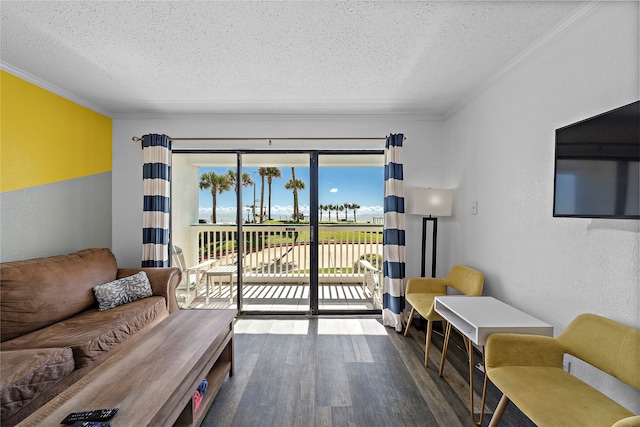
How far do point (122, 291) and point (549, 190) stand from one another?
145 inches

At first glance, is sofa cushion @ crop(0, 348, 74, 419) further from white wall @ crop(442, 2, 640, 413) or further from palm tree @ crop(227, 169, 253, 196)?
white wall @ crop(442, 2, 640, 413)

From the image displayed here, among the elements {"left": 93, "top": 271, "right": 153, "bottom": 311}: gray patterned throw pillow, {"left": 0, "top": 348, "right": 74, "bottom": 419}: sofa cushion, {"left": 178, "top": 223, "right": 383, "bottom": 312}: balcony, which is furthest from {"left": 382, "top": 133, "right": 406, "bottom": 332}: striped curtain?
{"left": 0, "top": 348, "right": 74, "bottom": 419}: sofa cushion

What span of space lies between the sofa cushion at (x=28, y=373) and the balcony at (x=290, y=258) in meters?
2.43

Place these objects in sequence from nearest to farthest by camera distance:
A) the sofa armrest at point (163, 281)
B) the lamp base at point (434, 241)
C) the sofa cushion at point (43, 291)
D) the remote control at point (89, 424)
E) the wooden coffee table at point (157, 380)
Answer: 1. the remote control at point (89, 424)
2. the wooden coffee table at point (157, 380)
3. the sofa cushion at point (43, 291)
4. the sofa armrest at point (163, 281)
5. the lamp base at point (434, 241)

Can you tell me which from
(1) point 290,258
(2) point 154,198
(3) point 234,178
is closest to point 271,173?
(3) point 234,178

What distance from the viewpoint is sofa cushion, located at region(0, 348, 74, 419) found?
4.90 feet

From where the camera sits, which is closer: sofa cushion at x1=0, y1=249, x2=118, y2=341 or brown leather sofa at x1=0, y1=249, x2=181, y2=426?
brown leather sofa at x1=0, y1=249, x2=181, y2=426

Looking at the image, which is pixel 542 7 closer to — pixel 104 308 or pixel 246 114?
pixel 246 114

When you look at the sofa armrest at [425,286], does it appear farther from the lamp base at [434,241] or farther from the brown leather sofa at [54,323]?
the brown leather sofa at [54,323]

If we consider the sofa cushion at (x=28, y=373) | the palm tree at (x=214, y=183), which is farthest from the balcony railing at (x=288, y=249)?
the sofa cushion at (x=28, y=373)

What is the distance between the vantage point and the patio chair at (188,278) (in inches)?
159

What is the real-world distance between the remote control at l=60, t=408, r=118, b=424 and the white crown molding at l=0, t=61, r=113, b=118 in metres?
2.85

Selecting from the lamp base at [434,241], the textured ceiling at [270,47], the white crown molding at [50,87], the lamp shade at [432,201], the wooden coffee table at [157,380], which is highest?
the textured ceiling at [270,47]

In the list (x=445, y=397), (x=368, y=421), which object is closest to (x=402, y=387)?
(x=445, y=397)
